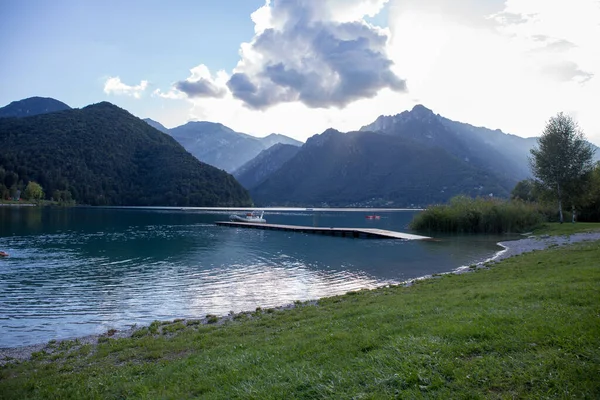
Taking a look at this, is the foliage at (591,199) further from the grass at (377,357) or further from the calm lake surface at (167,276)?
the grass at (377,357)

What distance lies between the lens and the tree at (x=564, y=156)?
2265 inches

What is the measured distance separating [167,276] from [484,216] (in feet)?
185

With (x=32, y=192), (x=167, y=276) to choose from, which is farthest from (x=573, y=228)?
(x=32, y=192)

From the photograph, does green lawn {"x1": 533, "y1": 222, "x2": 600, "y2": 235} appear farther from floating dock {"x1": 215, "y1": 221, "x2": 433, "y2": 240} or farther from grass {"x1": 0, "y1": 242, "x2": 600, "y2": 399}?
grass {"x1": 0, "y1": 242, "x2": 600, "y2": 399}

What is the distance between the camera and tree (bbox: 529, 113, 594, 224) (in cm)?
5753

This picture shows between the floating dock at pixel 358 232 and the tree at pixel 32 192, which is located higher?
the tree at pixel 32 192

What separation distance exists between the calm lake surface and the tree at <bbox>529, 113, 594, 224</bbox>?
19824mm

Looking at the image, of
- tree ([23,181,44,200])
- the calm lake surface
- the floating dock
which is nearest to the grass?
the calm lake surface

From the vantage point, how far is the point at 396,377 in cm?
684

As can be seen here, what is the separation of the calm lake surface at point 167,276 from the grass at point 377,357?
19.9 ft

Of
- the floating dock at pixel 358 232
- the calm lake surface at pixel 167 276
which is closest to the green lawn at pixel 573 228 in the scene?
the calm lake surface at pixel 167 276

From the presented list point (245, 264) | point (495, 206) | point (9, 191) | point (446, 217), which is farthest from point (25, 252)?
point (9, 191)

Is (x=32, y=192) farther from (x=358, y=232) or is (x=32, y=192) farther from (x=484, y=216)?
(x=484, y=216)

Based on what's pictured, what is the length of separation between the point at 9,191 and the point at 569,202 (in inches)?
7636
